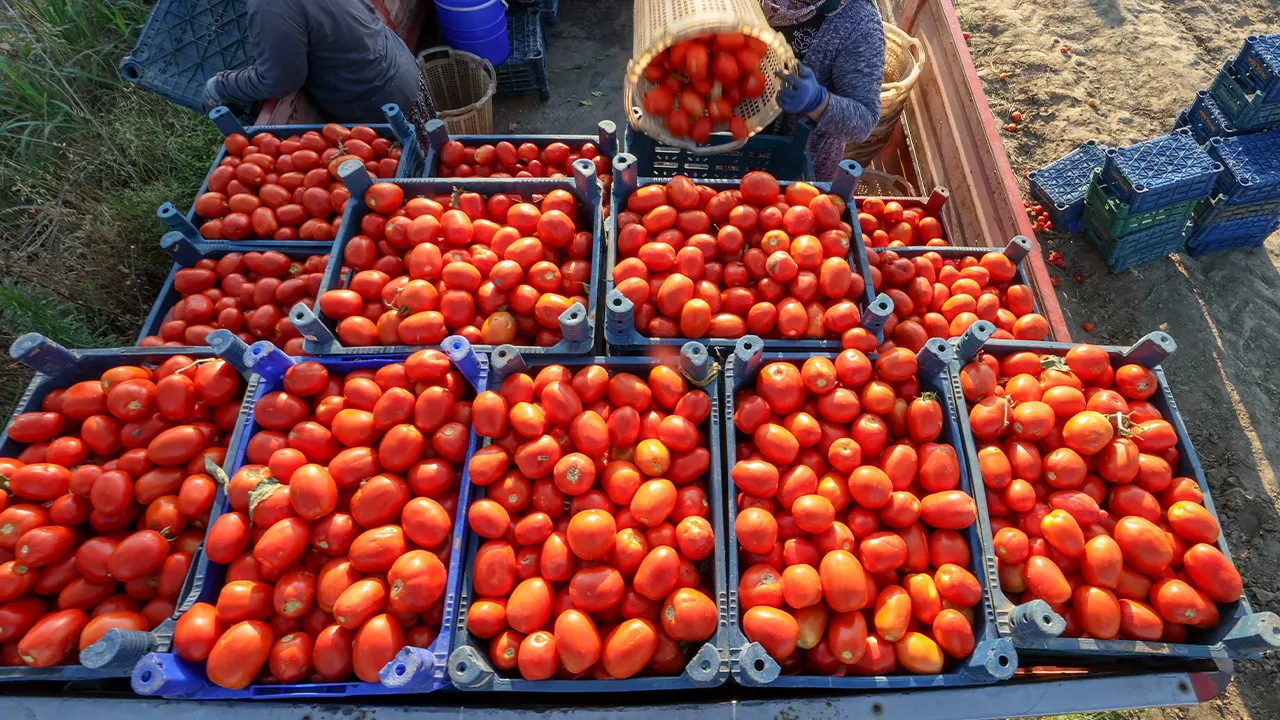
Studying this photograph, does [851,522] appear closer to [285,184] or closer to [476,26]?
[285,184]

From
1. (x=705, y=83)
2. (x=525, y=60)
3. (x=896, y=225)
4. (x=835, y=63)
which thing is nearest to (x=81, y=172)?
(x=525, y=60)

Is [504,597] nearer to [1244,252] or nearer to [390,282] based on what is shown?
[390,282]

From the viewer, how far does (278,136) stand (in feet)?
15.2

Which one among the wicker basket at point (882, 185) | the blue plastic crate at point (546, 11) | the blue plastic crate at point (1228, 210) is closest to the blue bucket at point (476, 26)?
the blue plastic crate at point (546, 11)

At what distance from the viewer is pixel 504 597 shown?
243 cm

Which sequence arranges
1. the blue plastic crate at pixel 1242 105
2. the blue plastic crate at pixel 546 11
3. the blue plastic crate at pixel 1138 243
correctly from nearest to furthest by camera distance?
the blue plastic crate at pixel 1242 105
the blue plastic crate at pixel 1138 243
the blue plastic crate at pixel 546 11

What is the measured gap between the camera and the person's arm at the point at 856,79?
3.51 metres

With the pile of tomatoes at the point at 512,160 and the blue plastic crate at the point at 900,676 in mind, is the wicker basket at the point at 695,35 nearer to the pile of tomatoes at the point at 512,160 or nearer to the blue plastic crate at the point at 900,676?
the pile of tomatoes at the point at 512,160

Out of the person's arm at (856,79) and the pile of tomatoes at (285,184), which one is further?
the pile of tomatoes at (285,184)

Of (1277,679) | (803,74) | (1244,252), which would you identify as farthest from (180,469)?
(1244,252)

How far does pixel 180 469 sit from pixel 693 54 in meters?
3.15

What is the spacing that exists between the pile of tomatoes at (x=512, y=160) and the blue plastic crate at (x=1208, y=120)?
547 centimetres

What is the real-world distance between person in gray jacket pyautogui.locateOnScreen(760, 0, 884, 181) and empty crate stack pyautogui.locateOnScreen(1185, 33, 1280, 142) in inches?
158

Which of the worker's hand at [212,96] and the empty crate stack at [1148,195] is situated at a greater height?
the worker's hand at [212,96]
